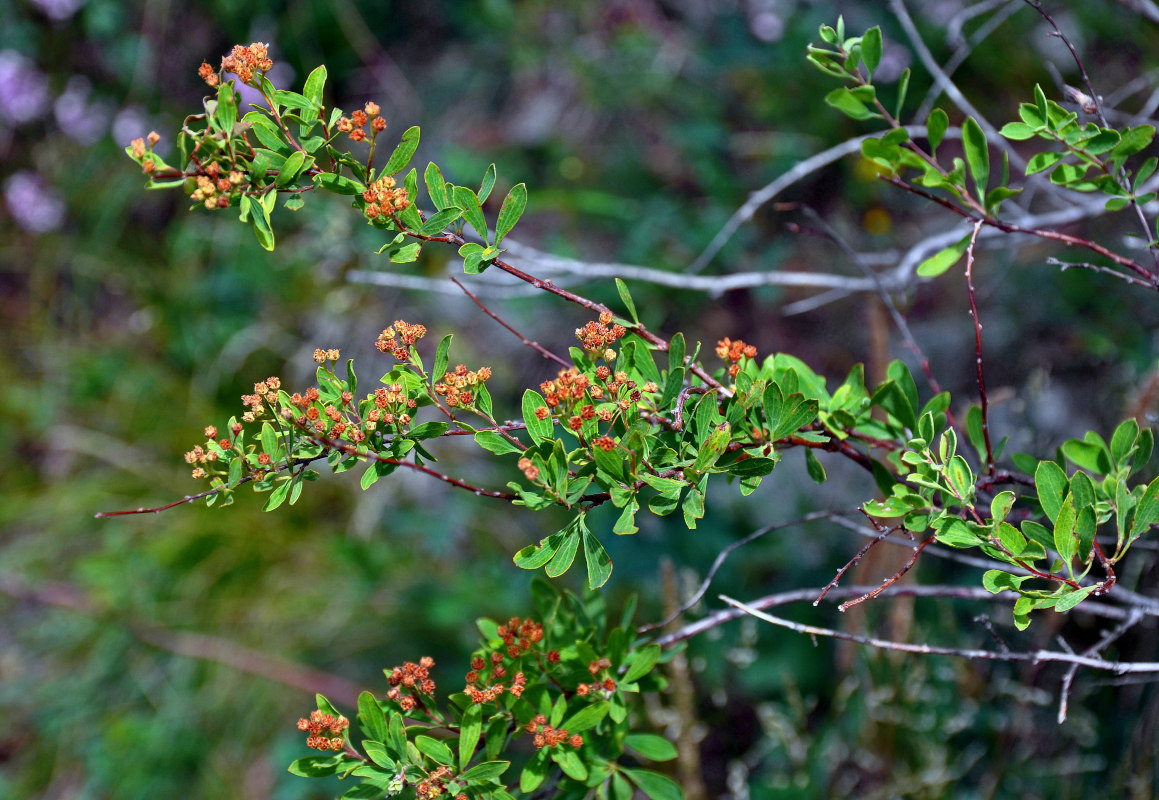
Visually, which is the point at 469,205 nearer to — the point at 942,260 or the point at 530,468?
the point at 530,468

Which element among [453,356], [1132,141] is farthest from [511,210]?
[453,356]

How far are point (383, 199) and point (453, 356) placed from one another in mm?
1747

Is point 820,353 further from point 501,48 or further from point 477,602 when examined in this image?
point 501,48

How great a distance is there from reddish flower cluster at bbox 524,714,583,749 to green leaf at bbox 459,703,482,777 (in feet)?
0.17

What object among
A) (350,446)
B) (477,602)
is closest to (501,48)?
(477,602)

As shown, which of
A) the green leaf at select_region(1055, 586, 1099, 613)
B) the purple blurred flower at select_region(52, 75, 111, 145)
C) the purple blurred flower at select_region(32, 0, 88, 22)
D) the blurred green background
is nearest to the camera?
the green leaf at select_region(1055, 586, 1099, 613)

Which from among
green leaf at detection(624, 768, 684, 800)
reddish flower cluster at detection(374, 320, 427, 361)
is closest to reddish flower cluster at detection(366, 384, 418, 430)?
reddish flower cluster at detection(374, 320, 427, 361)

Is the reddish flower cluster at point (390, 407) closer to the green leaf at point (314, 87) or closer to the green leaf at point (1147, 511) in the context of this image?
the green leaf at point (314, 87)

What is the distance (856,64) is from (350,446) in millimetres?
629

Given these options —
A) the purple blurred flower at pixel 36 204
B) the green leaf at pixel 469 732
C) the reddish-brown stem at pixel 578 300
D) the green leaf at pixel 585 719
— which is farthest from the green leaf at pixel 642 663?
the purple blurred flower at pixel 36 204

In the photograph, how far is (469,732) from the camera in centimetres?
74

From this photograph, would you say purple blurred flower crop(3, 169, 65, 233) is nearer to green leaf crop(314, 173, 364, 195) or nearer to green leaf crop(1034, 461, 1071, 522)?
green leaf crop(314, 173, 364, 195)

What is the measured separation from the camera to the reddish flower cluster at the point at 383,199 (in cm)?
70

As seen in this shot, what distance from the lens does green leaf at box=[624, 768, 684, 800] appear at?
33.5 inches
